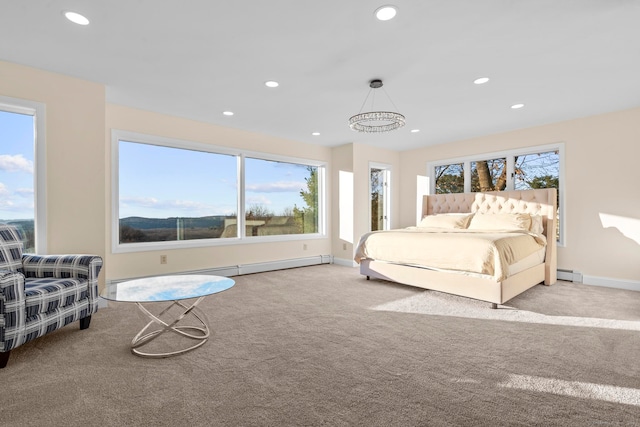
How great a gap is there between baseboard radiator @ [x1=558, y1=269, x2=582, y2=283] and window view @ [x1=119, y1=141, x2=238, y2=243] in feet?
17.3

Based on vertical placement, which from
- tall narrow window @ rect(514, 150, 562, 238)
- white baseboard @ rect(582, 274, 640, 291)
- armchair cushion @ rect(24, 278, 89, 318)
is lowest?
white baseboard @ rect(582, 274, 640, 291)

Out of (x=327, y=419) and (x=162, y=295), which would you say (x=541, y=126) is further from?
(x=162, y=295)

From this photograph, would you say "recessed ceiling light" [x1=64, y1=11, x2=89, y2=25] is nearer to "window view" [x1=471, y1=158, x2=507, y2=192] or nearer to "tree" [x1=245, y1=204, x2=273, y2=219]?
"tree" [x1=245, y1=204, x2=273, y2=219]

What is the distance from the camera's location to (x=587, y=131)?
179 inches

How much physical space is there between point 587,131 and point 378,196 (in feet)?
11.9

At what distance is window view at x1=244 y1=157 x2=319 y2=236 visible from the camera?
560 centimetres

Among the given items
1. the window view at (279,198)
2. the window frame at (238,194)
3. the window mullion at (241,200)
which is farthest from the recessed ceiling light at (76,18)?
the window view at (279,198)

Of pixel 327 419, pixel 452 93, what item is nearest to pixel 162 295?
pixel 327 419

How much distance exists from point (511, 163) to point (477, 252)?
284cm

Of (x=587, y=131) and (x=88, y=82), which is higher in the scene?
(x=88, y=82)

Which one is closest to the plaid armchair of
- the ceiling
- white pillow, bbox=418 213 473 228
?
the ceiling

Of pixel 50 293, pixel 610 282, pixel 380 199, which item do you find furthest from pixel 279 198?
pixel 610 282

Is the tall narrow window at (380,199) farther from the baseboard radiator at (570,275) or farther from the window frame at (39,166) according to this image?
the window frame at (39,166)

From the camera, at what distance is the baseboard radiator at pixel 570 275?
4582 mm
